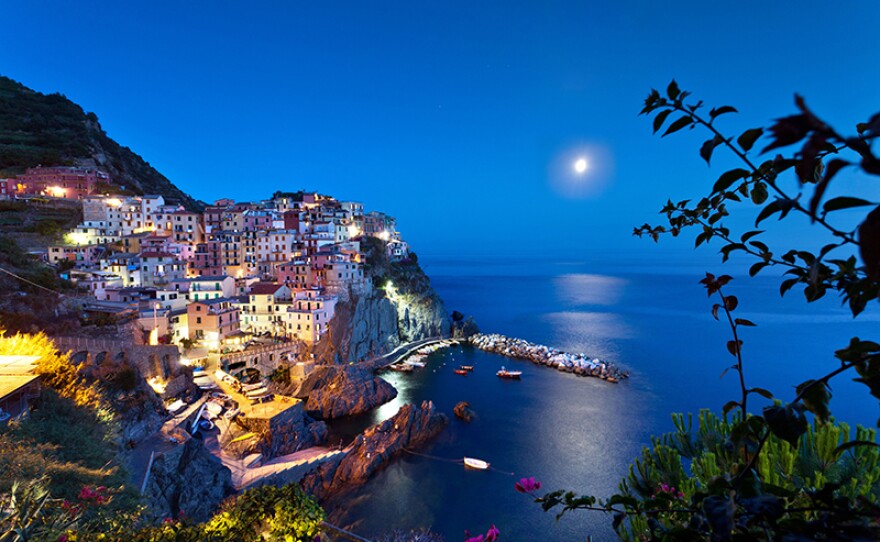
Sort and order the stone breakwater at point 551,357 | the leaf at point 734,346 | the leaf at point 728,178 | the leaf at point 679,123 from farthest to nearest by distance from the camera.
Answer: the stone breakwater at point 551,357 < the leaf at point 734,346 < the leaf at point 679,123 < the leaf at point 728,178

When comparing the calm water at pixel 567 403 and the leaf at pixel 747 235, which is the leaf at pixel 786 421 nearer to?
the calm water at pixel 567 403

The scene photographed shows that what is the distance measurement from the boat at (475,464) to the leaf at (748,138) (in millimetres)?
20401

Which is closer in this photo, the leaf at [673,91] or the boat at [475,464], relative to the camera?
the leaf at [673,91]

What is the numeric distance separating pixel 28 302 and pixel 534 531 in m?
24.9

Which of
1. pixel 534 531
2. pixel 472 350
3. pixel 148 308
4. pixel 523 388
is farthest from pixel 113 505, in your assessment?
pixel 472 350

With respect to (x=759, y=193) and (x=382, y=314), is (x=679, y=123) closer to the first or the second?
(x=759, y=193)

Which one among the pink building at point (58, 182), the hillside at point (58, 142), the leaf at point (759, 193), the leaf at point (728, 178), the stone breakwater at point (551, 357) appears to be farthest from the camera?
the hillside at point (58, 142)

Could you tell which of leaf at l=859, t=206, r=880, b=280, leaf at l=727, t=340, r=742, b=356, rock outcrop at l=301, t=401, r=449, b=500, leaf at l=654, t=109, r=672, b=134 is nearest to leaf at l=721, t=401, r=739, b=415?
leaf at l=727, t=340, r=742, b=356

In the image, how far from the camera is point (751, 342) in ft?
Answer: 143

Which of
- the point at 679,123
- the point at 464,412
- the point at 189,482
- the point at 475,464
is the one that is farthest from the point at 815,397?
the point at 464,412

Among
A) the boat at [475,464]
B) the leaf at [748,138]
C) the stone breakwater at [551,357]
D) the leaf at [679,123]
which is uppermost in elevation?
the leaf at [679,123]

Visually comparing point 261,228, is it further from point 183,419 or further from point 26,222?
point 183,419

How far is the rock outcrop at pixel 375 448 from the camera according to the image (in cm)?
1708

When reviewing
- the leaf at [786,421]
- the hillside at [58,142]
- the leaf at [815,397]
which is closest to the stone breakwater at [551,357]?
the leaf at [815,397]
